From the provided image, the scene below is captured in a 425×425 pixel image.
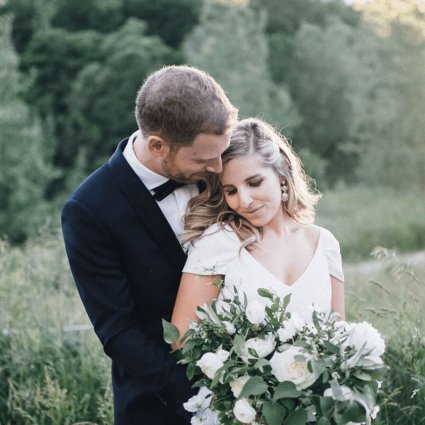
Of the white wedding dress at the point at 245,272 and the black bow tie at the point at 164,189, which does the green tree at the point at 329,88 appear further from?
the black bow tie at the point at 164,189

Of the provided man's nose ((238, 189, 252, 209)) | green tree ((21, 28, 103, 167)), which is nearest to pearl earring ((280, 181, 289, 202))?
man's nose ((238, 189, 252, 209))

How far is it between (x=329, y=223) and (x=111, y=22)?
21.9m

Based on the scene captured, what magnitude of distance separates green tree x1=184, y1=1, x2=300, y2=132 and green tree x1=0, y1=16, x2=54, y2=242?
769 centimetres

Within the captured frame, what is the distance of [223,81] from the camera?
25750mm

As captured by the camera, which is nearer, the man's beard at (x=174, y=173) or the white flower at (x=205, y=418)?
the white flower at (x=205, y=418)

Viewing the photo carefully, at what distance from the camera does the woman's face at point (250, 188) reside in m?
2.96

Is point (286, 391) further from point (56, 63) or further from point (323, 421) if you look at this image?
point (56, 63)

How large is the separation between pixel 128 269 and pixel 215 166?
0.57 metres

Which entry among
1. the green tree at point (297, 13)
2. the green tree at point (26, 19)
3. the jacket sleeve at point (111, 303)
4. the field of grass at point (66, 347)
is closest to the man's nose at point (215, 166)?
the jacket sleeve at point (111, 303)

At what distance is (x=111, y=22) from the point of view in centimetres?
3475

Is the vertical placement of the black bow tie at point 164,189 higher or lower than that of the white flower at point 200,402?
higher

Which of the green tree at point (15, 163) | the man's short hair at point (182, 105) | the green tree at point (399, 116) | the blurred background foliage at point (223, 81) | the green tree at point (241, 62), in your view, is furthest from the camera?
the green tree at point (241, 62)

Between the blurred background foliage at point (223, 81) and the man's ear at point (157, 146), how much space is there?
1288 centimetres

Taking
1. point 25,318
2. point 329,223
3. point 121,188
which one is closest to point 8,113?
point 329,223
